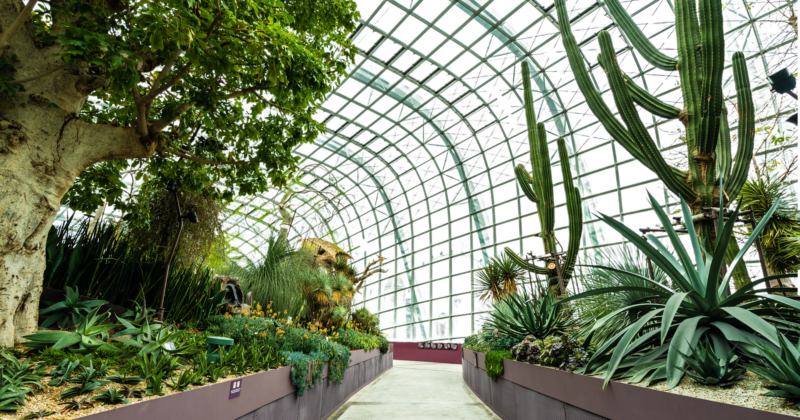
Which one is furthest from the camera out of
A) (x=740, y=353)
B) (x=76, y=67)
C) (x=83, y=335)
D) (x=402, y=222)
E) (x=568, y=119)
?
(x=402, y=222)

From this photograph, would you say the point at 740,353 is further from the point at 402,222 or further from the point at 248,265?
the point at 402,222

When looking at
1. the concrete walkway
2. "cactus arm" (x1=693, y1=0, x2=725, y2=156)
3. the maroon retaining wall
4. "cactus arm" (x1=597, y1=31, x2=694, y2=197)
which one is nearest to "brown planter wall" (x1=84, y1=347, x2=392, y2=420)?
the concrete walkway

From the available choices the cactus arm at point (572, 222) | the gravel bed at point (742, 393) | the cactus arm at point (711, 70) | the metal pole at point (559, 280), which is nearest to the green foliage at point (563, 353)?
the gravel bed at point (742, 393)

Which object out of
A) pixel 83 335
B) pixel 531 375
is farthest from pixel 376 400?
pixel 83 335

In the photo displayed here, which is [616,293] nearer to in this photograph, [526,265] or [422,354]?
[526,265]

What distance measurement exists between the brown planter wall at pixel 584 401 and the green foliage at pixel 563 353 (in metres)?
0.11

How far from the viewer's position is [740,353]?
90.9 inches

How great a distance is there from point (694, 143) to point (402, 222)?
62.6ft

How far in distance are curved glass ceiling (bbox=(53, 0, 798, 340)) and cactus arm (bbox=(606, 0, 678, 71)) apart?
3.99 meters

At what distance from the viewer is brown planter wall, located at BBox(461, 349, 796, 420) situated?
1805 millimetres

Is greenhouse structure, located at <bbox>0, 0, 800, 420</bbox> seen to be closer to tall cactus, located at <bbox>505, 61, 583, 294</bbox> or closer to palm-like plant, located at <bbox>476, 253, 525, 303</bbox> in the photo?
tall cactus, located at <bbox>505, 61, 583, 294</bbox>

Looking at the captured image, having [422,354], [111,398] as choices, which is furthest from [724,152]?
[422,354]

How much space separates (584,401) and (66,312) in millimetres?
4446

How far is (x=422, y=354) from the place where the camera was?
18.9m
